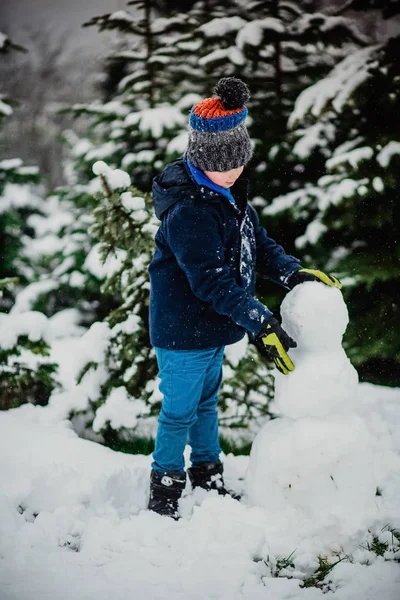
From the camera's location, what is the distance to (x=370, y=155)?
3.92 metres

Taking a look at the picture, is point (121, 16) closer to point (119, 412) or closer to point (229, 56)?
point (229, 56)

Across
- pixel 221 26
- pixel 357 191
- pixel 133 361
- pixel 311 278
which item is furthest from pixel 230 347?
pixel 221 26

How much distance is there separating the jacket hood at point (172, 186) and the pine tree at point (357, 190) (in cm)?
187

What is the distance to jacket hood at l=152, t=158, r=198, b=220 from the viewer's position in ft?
7.77

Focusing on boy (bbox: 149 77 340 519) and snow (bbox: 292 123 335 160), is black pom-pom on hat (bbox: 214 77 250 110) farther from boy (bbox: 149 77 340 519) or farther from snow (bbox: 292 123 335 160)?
snow (bbox: 292 123 335 160)

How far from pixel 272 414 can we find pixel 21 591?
7.63 ft

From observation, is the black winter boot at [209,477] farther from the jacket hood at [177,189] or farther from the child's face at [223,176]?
the child's face at [223,176]

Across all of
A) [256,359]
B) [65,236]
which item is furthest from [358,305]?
[65,236]

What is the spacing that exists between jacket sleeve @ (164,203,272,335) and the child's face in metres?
0.18

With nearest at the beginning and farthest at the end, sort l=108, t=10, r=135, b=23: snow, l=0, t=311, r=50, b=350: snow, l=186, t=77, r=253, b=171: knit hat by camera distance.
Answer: l=186, t=77, r=253, b=171: knit hat → l=0, t=311, r=50, b=350: snow → l=108, t=10, r=135, b=23: snow

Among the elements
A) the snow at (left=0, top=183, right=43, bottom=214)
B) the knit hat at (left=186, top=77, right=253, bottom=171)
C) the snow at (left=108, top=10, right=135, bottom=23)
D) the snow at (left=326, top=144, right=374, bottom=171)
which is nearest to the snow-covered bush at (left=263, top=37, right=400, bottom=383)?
the snow at (left=326, top=144, right=374, bottom=171)

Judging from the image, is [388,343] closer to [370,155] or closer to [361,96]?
[370,155]

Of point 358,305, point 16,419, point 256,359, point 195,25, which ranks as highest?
point 195,25

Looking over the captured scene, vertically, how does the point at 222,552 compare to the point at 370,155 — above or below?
below
